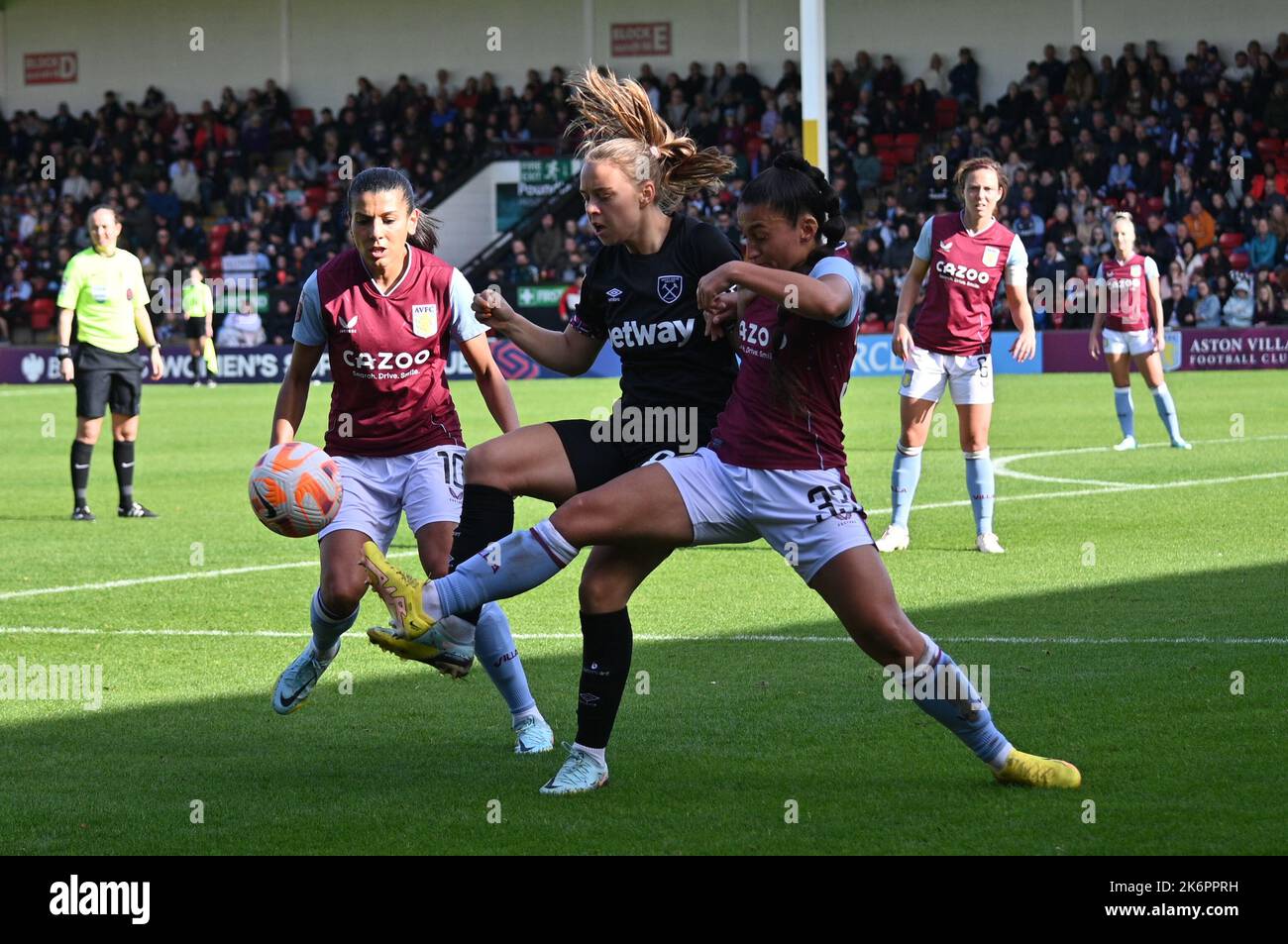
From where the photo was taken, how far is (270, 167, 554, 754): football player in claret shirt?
6184 millimetres

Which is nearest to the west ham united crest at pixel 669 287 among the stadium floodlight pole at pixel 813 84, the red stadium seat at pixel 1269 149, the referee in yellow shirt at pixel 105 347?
the referee in yellow shirt at pixel 105 347

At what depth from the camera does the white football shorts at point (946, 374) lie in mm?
10820

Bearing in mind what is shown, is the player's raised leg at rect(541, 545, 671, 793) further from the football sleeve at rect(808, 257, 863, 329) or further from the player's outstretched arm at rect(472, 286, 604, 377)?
the football sleeve at rect(808, 257, 863, 329)

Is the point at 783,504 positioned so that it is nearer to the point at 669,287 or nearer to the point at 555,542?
the point at 555,542

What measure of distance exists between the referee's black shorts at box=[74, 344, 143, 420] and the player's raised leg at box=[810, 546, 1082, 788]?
9.61 meters

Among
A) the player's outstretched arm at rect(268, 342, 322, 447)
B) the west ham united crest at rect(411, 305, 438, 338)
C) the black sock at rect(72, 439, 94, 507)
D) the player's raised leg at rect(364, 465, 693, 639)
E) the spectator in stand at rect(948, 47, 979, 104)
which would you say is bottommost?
the black sock at rect(72, 439, 94, 507)

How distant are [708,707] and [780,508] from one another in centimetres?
170

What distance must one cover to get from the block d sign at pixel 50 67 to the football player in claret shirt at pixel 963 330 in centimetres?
3808

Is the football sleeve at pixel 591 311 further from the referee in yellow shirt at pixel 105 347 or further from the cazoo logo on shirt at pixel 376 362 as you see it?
the referee in yellow shirt at pixel 105 347

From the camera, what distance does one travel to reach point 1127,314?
17.2 metres

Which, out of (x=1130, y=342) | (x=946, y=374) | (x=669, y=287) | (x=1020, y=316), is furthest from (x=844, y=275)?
(x=1130, y=342)

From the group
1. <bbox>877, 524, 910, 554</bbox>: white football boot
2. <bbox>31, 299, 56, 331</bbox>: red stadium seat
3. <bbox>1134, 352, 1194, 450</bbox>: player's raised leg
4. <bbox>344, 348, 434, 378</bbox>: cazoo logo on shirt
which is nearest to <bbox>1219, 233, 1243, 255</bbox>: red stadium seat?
<bbox>1134, 352, 1194, 450</bbox>: player's raised leg

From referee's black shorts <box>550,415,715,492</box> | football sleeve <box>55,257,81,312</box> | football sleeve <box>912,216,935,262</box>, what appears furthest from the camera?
football sleeve <box>55,257,81,312</box>
